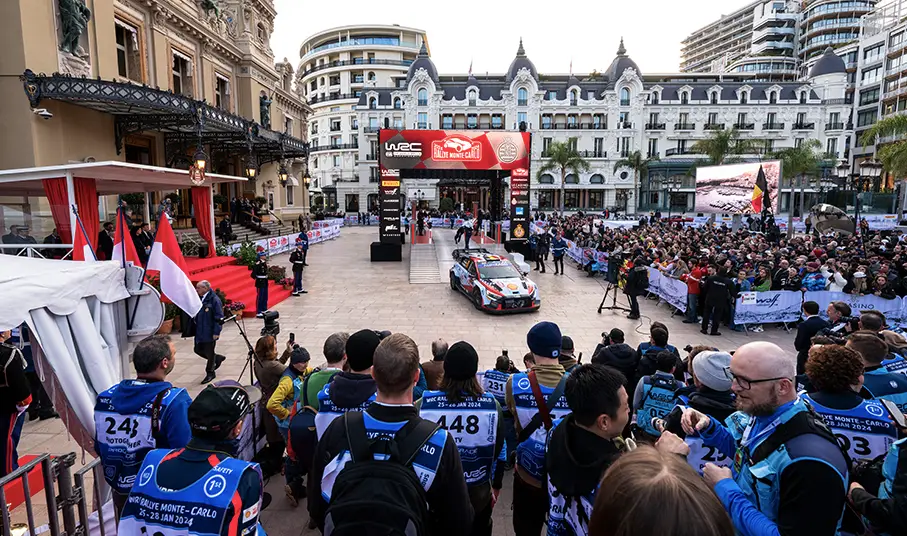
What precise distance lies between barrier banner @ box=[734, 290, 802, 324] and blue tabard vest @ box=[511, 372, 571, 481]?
10.6 m

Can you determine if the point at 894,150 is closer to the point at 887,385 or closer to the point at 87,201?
the point at 887,385

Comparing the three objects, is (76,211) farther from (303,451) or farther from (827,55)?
(827,55)

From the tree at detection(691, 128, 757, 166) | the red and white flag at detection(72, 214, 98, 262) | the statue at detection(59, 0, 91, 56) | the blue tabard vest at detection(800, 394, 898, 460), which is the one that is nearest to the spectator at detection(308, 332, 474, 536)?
the blue tabard vest at detection(800, 394, 898, 460)

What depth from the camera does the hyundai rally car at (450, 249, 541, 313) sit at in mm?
13898

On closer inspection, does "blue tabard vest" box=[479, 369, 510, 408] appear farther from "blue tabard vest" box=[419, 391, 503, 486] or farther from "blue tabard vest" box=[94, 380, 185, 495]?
"blue tabard vest" box=[94, 380, 185, 495]

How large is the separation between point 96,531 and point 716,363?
528cm

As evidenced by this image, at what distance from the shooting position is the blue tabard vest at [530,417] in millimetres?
3611

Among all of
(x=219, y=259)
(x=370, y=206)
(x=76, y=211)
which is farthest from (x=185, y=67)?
(x=370, y=206)

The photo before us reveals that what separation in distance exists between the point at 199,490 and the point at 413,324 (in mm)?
10528

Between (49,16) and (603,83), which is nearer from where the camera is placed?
(49,16)

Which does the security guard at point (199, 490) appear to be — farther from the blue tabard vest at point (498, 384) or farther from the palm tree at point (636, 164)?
the palm tree at point (636, 164)

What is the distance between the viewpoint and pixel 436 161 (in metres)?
24.2

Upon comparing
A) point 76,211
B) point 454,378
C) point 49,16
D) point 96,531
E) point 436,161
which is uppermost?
point 49,16

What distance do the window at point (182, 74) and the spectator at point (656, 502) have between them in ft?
86.4
